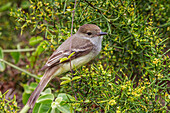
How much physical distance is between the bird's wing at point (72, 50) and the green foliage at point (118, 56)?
4.0 inches

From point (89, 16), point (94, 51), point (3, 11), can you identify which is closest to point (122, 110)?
point (94, 51)

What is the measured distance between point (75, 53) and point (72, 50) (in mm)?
60

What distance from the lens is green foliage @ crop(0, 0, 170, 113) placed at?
1951 mm

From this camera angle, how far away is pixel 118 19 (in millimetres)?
2412

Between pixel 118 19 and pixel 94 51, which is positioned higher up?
pixel 118 19

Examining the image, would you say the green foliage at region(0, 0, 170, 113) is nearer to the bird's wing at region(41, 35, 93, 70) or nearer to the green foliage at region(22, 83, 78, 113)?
the green foliage at region(22, 83, 78, 113)

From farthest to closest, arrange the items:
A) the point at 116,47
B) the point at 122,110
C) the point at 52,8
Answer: the point at 52,8 → the point at 116,47 → the point at 122,110

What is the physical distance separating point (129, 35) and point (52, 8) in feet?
3.14

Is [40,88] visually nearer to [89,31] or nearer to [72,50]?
[72,50]

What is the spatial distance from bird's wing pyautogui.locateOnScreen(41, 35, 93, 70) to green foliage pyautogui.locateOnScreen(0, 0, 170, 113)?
4.0 inches

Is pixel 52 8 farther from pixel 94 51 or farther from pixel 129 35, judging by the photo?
pixel 129 35

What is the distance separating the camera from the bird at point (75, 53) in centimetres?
259

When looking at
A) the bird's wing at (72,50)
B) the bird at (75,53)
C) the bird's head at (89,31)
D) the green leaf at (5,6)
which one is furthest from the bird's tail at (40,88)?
the green leaf at (5,6)

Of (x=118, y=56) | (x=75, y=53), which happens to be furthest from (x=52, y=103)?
(x=118, y=56)
